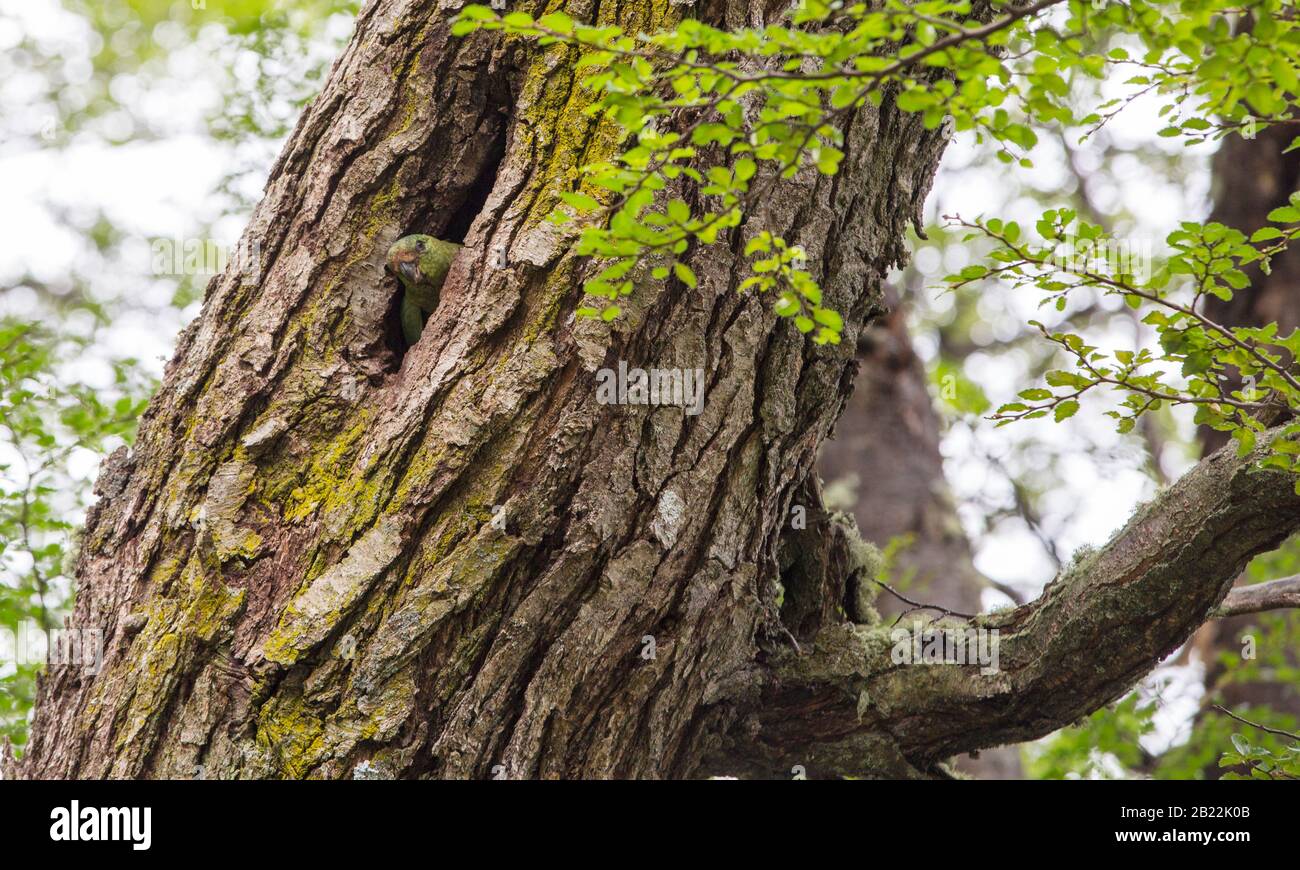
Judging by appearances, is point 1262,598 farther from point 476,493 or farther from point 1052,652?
point 476,493

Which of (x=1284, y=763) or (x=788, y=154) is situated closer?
(x=788, y=154)

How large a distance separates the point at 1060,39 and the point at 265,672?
2356 millimetres

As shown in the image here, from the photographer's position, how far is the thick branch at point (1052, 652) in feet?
9.22

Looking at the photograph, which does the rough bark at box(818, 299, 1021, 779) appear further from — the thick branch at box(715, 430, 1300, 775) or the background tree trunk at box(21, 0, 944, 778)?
the background tree trunk at box(21, 0, 944, 778)

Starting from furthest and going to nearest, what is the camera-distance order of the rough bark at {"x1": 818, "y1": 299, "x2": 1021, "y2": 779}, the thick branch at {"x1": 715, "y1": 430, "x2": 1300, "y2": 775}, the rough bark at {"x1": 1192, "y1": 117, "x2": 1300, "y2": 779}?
the rough bark at {"x1": 818, "y1": 299, "x2": 1021, "y2": 779} → the rough bark at {"x1": 1192, "y1": 117, "x2": 1300, "y2": 779} → the thick branch at {"x1": 715, "y1": 430, "x2": 1300, "y2": 775}

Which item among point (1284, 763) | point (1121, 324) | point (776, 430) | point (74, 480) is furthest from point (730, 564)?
point (1121, 324)

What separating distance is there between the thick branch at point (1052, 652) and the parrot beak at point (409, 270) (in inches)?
67.5

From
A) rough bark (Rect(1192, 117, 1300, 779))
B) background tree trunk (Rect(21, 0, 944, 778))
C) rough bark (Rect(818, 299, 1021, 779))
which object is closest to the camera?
background tree trunk (Rect(21, 0, 944, 778))

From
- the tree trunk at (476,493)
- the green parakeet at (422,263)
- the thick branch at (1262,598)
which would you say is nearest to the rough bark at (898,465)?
the thick branch at (1262,598)

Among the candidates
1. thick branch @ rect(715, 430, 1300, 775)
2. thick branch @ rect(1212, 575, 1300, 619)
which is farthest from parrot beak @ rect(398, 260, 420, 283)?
thick branch @ rect(1212, 575, 1300, 619)

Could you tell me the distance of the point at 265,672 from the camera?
2600 millimetres

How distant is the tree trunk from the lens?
2.61 metres

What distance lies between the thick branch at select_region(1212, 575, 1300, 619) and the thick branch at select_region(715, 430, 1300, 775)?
0.41m
